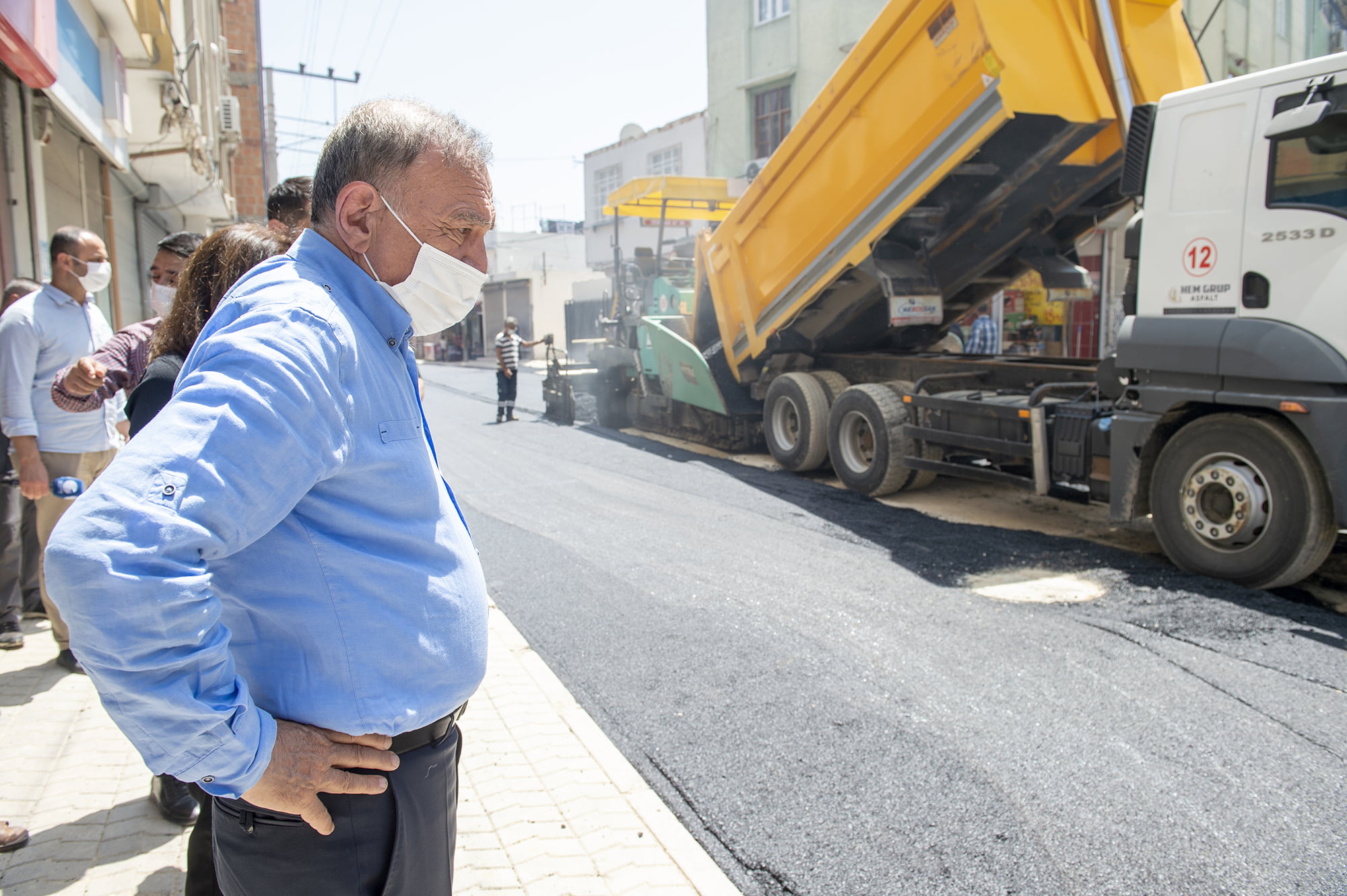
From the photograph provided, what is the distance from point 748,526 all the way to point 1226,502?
3.04m

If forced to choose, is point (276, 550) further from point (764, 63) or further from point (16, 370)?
point (764, 63)

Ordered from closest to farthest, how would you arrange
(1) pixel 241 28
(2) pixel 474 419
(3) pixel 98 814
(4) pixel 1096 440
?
1. (3) pixel 98 814
2. (4) pixel 1096 440
3. (2) pixel 474 419
4. (1) pixel 241 28

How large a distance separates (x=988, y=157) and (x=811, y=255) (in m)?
1.77

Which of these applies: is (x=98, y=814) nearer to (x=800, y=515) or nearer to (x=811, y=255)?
(x=800, y=515)

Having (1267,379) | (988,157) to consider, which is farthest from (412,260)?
(988,157)

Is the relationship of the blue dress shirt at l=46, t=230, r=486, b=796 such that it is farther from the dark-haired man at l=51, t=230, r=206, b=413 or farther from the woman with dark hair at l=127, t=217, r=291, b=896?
the dark-haired man at l=51, t=230, r=206, b=413

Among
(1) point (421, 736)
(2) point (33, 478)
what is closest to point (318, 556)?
(1) point (421, 736)

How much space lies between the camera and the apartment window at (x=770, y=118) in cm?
2112

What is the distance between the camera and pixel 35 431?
3.87 metres

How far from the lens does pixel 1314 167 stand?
4504 millimetres

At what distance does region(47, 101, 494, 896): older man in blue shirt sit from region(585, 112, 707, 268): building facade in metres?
19.9

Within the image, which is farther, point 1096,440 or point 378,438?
point 1096,440

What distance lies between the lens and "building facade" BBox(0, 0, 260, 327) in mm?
5809

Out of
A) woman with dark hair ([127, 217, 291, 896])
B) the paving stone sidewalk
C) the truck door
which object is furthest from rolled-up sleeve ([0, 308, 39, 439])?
the truck door
